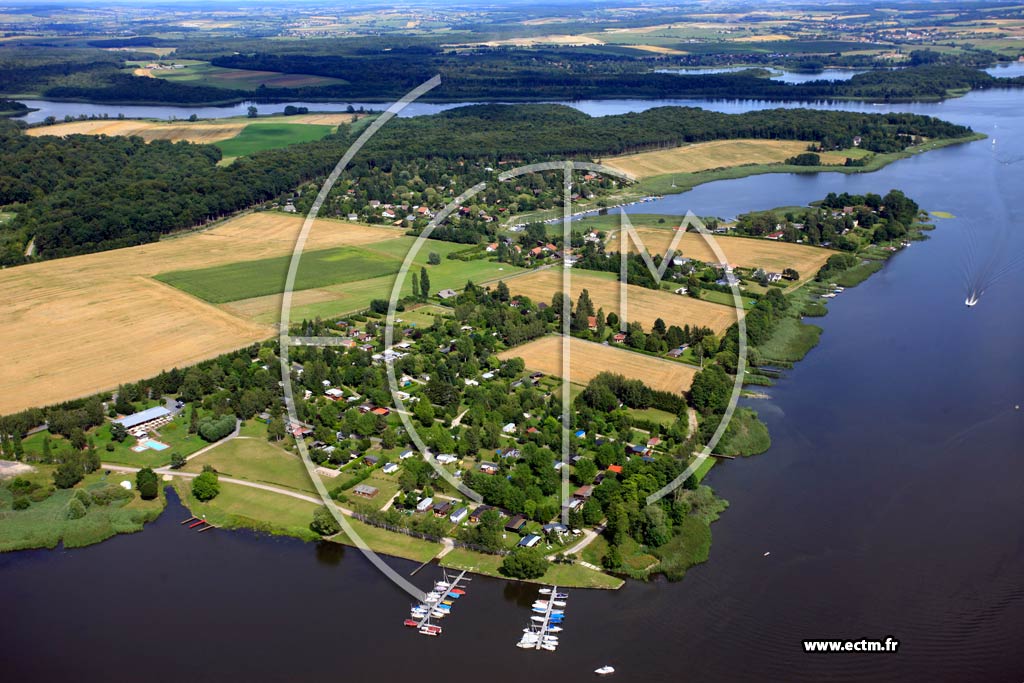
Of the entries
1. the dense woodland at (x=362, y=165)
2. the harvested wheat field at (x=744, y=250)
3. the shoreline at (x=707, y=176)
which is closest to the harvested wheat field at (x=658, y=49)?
the dense woodland at (x=362, y=165)

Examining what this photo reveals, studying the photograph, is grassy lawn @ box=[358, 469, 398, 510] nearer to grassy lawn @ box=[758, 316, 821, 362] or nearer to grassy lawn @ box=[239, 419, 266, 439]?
grassy lawn @ box=[239, 419, 266, 439]

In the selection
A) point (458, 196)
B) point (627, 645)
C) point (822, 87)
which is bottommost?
point (627, 645)

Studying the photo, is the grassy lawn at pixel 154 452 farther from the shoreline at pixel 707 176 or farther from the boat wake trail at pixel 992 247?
the boat wake trail at pixel 992 247

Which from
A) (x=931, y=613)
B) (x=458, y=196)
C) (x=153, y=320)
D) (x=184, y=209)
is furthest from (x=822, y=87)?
(x=931, y=613)

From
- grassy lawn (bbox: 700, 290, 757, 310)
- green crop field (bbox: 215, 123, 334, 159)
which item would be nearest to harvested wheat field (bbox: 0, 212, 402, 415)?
grassy lawn (bbox: 700, 290, 757, 310)

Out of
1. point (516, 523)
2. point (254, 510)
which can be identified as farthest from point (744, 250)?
point (254, 510)

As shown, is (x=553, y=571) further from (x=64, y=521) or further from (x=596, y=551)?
(x=64, y=521)

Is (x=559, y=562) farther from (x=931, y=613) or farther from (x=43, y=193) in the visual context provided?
(x=43, y=193)
